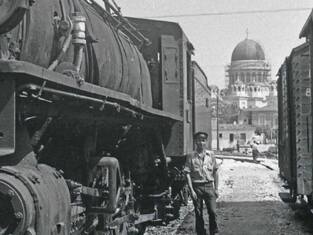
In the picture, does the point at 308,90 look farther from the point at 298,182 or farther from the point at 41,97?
the point at 41,97

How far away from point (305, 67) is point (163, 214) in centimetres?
326

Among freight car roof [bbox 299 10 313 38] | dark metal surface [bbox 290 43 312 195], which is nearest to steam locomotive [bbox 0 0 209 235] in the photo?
dark metal surface [bbox 290 43 312 195]

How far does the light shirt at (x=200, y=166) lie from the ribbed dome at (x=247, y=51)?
129 metres

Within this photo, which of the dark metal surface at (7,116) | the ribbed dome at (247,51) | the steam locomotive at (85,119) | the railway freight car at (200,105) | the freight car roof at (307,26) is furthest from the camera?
the ribbed dome at (247,51)

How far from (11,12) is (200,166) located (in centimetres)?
525

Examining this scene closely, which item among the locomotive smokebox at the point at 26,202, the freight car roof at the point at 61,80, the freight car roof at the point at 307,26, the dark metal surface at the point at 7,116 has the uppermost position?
the freight car roof at the point at 307,26

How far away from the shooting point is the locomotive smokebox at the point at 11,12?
12.5 feet

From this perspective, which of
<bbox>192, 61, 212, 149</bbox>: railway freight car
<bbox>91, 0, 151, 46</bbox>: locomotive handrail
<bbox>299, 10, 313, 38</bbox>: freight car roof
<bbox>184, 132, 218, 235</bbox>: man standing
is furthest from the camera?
<bbox>192, 61, 212, 149</bbox>: railway freight car

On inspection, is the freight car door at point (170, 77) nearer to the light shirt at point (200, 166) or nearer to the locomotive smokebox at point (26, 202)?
the light shirt at point (200, 166)

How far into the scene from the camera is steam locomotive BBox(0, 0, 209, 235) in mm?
3898

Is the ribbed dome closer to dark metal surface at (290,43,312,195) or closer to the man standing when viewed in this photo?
dark metal surface at (290,43,312,195)

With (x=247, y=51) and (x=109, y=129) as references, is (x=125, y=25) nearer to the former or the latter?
(x=109, y=129)

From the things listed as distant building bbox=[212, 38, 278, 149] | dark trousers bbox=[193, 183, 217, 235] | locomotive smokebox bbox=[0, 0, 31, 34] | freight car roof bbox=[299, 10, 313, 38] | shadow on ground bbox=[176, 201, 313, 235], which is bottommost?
shadow on ground bbox=[176, 201, 313, 235]

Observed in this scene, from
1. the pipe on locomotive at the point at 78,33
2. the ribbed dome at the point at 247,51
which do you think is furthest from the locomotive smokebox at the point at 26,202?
the ribbed dome at the point at 247,51
